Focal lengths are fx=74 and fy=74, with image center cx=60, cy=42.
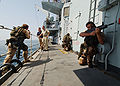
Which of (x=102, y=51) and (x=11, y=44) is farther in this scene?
(x=11, y=44)

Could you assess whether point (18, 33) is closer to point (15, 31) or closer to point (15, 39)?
point (15, 31)

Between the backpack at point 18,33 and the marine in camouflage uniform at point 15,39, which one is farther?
the backpack at point 18,33

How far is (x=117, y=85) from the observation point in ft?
5.26

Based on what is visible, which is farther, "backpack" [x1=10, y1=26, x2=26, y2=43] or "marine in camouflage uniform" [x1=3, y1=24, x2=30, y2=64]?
"backpack" [x1=10, y1=26, x2=26, y2=43]

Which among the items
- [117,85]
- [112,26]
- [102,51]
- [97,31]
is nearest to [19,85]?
[117,85]

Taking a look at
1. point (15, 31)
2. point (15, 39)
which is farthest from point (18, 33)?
point (15, 39)

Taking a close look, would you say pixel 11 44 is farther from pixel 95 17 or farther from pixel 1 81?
pixel 95 17

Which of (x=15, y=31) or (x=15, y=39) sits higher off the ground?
(x=15, y=31)

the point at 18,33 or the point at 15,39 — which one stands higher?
the point at 18,33

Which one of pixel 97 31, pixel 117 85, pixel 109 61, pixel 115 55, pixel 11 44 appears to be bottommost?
pixel 117 85

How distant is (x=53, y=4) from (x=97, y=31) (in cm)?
1272

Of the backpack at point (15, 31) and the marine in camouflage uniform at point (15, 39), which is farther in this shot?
the backpack at point (15, 31)

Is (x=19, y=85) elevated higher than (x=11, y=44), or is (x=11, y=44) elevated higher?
(x=11, y=44)

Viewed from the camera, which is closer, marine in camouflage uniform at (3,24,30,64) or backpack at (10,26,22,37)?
marine in camouflage uniform at (3,24,30,64)
